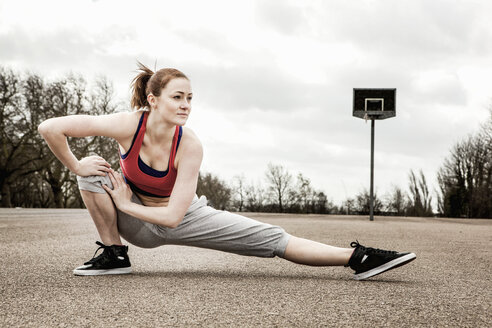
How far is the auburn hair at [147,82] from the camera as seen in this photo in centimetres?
290

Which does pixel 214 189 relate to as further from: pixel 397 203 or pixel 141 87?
pixel 141 87

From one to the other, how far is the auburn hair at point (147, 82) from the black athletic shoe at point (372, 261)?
1.49 metres

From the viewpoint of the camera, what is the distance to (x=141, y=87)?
3066 mm

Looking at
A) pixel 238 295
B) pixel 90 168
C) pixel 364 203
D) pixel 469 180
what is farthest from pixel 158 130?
pixel 469 180

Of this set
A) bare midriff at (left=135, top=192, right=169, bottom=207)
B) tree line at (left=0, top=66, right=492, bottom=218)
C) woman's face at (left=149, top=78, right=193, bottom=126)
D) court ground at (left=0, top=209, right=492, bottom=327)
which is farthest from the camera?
tree line at (left=0, top=66, right=492, bottom=218)

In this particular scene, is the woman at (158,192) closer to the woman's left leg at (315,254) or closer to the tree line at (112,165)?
the woman's left leg at (315,254)

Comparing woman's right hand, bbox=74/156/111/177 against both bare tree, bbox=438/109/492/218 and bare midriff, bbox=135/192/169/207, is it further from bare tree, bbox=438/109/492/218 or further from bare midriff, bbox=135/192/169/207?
bare tree, bbox=438/109/492/218

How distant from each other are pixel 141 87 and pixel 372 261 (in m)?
1.76

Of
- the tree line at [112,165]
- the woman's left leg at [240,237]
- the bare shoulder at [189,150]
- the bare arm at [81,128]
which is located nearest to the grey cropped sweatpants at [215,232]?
the woman's left leg at [240,237]

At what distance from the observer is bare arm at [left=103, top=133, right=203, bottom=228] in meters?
2.85

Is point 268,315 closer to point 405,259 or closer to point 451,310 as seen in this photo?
point 451,310

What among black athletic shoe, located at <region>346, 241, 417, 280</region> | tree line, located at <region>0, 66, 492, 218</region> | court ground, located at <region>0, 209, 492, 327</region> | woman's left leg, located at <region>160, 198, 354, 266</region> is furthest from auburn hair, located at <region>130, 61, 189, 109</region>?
tree line, located at <region>0, 66, 492, 218</region>

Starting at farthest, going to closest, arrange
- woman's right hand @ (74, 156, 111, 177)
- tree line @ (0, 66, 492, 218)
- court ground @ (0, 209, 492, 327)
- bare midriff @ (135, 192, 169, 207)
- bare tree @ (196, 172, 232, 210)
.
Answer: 1. bare tree @ (196, 172, 232, 210)
2. tree line @ (0, 66, 492, 218)
3. bare midriff @ (135, 192, 169, 207)
4. woman's right hand @ (74, 156, 111, 177)
5. court ground @ (0, 209, 492, 327)

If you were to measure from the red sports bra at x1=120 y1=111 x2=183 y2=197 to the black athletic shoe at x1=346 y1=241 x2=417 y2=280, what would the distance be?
121cm
